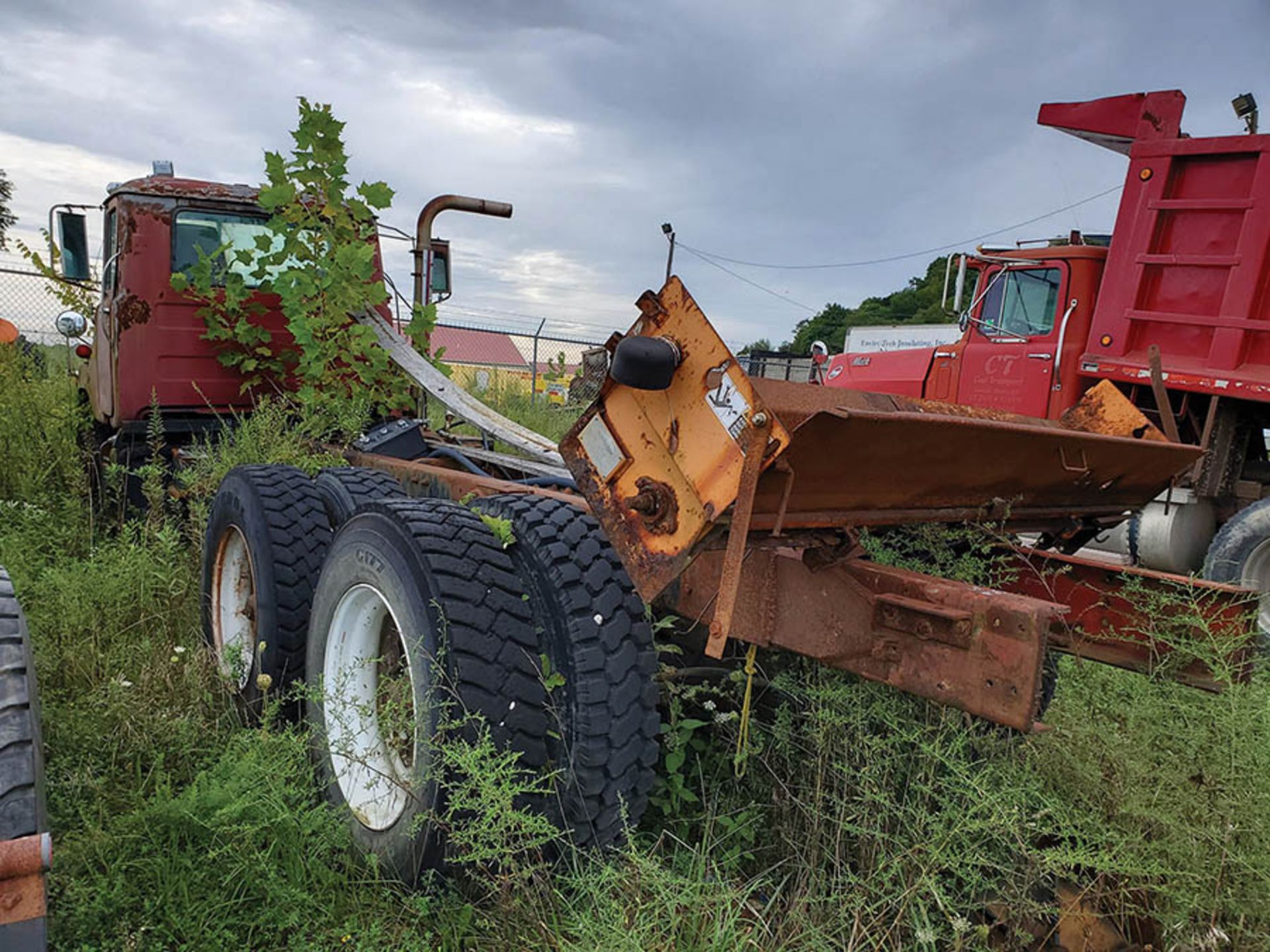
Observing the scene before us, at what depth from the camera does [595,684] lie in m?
2.27

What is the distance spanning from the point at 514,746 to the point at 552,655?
0.82 ft

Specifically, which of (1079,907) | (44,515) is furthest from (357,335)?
(1079,907)

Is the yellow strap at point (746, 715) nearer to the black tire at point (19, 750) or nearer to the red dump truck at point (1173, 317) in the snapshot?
the black tire at point (19, 750)

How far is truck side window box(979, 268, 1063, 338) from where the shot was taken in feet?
24.1

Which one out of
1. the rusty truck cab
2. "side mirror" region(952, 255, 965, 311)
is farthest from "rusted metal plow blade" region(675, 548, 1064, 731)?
"side mirror" region(952, 255, 965, 311)

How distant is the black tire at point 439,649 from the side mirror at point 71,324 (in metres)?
4.45

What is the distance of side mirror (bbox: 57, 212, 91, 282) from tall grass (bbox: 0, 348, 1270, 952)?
3349mm

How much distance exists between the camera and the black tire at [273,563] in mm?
3314

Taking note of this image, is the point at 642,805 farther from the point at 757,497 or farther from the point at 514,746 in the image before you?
the point at 757,497

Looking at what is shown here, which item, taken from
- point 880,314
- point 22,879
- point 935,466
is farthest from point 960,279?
point 880,314

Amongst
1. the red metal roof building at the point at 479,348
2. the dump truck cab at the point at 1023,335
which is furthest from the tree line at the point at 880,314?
the dump truck cab at the point at 1023,335

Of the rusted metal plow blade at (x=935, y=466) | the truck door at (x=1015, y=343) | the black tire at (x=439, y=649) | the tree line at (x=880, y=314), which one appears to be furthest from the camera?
the tree line at (x=880, y=314)

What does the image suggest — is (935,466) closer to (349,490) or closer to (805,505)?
(805,505)

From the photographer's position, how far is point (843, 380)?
9.22m
